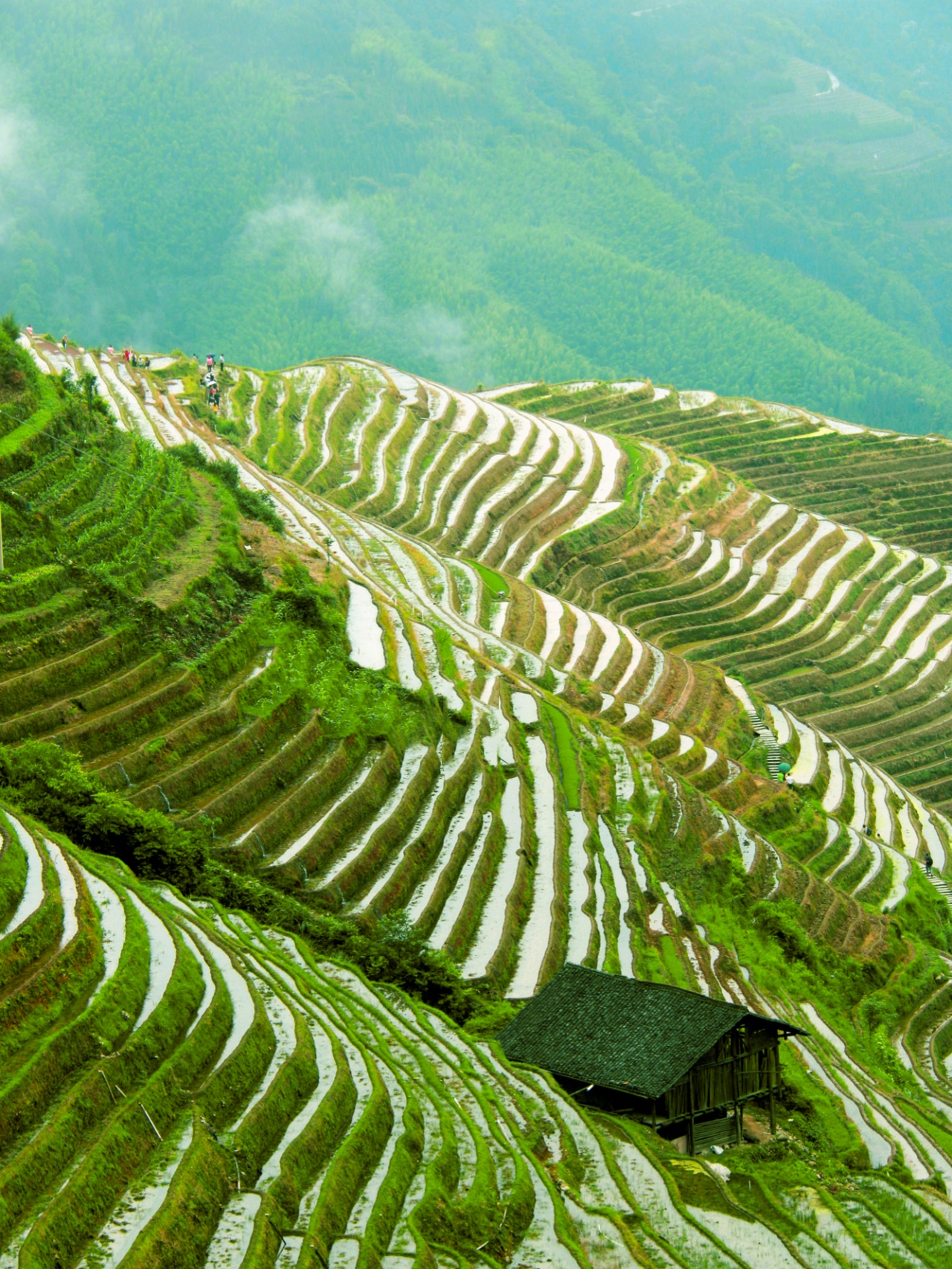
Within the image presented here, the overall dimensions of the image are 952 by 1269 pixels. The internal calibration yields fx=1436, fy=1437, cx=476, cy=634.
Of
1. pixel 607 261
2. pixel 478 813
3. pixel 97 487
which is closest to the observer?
pixel 478 813

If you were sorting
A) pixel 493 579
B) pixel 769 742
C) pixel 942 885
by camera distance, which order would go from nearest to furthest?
pixel 942 885 < pixel 769 742 < pixel 493 579

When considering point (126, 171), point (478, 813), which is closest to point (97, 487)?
point (478, 813)

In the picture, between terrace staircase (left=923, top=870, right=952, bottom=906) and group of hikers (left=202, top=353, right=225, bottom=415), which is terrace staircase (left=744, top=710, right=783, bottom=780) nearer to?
terrace staircase (left=923, top=870, right=952, bottom=906)

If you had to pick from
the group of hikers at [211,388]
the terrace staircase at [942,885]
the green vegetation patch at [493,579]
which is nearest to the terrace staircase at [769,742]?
the terrace staircase at [942,885]

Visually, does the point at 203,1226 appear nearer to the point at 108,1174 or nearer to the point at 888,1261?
the point at 108,1174

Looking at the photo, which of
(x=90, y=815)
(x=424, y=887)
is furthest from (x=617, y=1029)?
(x=90, y=815)

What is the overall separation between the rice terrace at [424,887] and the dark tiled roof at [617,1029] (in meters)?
0.04

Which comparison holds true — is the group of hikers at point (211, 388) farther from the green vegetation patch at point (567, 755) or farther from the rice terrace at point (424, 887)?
the green vegetation patch at point (567, 755)

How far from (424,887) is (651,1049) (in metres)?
4.34

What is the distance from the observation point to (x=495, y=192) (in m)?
142

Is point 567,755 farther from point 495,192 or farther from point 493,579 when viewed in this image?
point 495,192

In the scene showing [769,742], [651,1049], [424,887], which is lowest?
[651,1049]

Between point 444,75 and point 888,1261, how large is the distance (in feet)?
516

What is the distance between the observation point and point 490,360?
10456 cm
